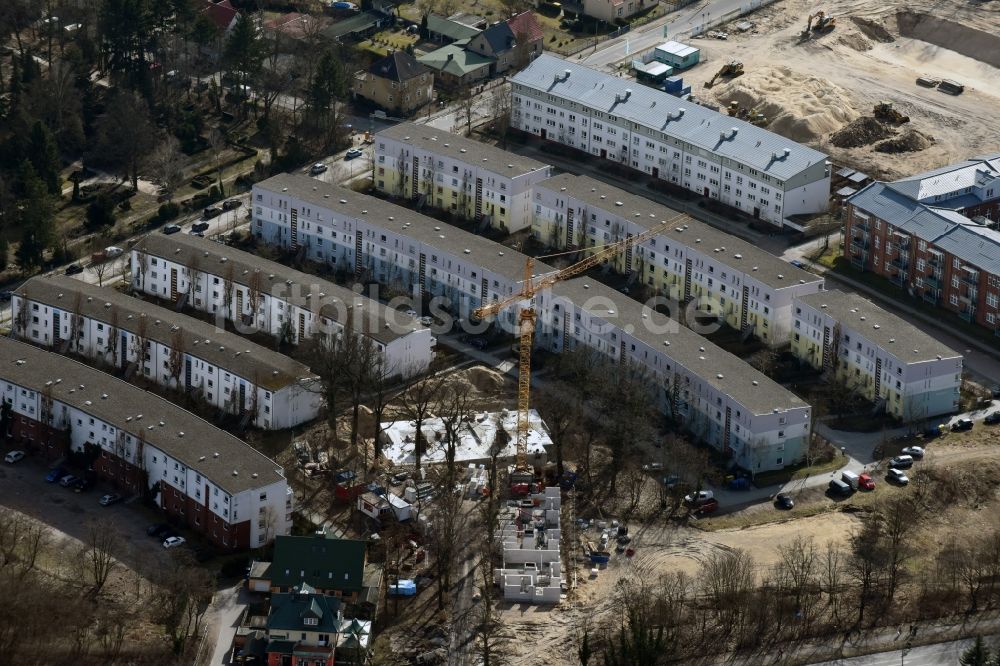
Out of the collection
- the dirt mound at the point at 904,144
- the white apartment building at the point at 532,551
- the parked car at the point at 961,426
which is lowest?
the white apartment building at the point at 532,551

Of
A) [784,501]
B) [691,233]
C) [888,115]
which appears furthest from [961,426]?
[888,115]

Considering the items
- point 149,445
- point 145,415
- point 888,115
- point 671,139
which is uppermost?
point 671,139

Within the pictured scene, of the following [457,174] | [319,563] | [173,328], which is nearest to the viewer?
[319,563]

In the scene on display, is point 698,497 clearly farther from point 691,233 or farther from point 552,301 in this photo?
point 691,233

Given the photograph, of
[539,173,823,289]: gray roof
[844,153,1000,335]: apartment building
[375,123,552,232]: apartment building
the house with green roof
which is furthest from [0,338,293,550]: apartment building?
[844,153,1000,335]: apartment building

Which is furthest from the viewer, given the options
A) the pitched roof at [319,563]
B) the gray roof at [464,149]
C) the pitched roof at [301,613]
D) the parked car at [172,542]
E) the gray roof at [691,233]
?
the gray roof at [464,149]

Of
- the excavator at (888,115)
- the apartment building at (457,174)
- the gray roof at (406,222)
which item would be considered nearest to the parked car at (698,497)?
the gray roof at (406,222)

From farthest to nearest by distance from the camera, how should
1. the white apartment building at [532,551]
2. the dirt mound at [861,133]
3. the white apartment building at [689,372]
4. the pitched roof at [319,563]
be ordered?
the dirt mound at [861,133] < the white apartment building at [689,372] < the white apartment building at [532,551] < the pitched roof at [319,563]

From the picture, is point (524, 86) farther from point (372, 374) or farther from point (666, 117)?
point (372, 374)

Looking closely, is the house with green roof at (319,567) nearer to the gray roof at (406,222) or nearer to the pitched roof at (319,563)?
the pitched roof at (319,563)
